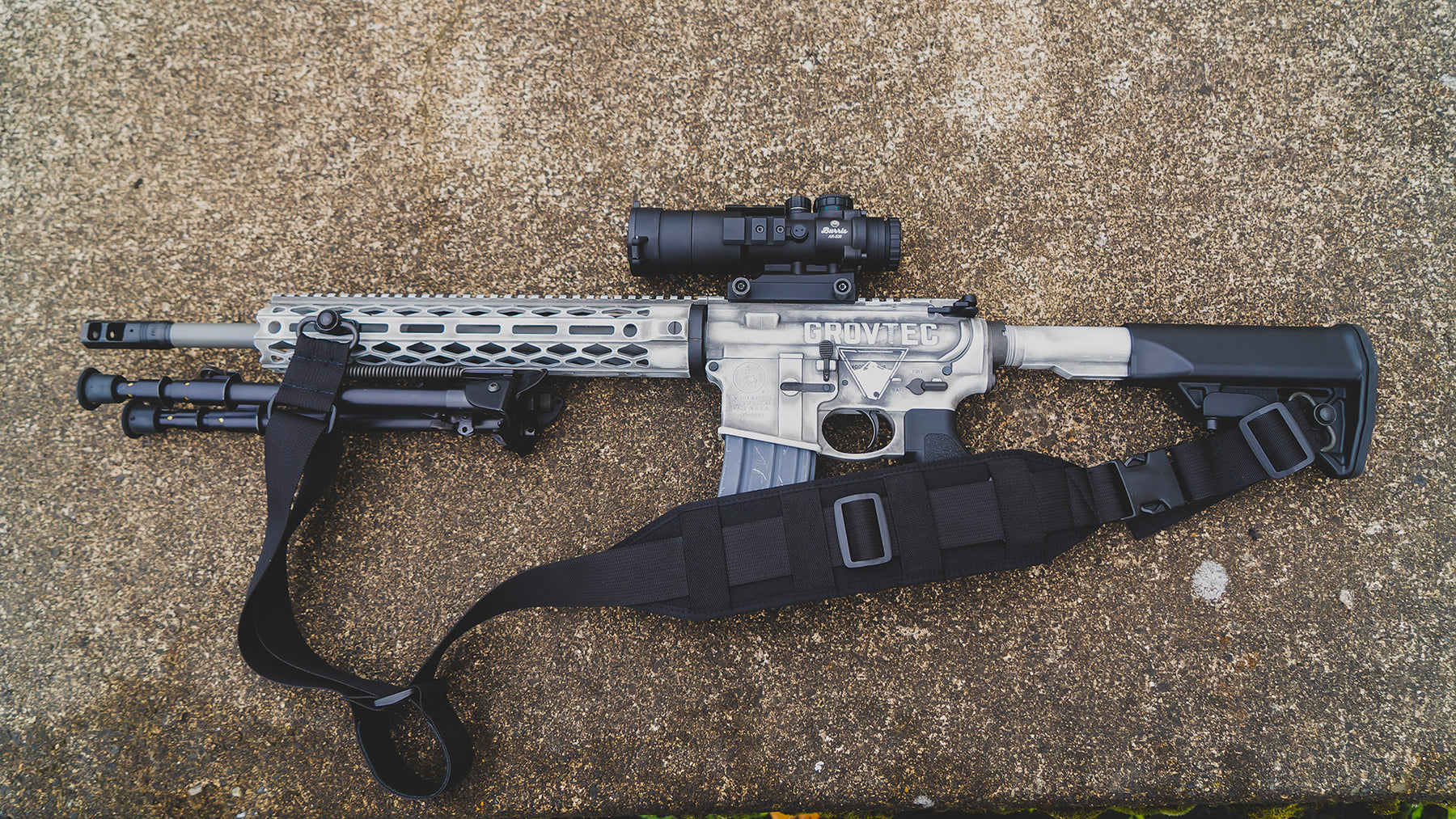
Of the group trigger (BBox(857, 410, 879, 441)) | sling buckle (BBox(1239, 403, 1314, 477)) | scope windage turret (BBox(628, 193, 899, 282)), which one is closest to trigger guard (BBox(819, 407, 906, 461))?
trigger (BBox(857, 410, 879, 441))

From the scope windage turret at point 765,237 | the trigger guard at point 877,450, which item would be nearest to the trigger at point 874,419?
the trigger guard at point 877,450

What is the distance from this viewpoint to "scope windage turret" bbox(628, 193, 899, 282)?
6.93 feet

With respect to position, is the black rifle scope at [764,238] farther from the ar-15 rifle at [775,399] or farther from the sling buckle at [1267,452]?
the sling buckle at [1267,452]

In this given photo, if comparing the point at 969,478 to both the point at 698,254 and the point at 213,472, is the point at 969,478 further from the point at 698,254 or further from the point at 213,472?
the point at 213,472

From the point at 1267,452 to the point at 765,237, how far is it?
1944 mm

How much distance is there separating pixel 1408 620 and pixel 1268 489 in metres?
0.69

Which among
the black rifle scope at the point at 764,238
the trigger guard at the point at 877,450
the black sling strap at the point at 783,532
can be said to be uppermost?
the black rifle scope at the point at 764,238

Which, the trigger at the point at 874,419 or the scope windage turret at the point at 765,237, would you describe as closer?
the scope windage turret at the point at 765,237

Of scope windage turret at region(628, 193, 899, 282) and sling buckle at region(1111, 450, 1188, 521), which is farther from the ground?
scope windage turret at region(628, 193, 899, 282)

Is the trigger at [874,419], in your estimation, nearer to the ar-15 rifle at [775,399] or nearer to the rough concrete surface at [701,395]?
the ar-15 rifle at [775,399]

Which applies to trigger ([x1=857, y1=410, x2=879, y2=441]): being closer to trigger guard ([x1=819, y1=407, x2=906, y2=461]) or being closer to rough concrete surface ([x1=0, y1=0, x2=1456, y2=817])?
trigger guard ([x1=819, y1=407, x2=906, y2=461])

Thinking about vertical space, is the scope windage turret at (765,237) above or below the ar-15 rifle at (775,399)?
above

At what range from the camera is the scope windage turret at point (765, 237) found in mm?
2111

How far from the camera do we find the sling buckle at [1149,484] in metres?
2.23
